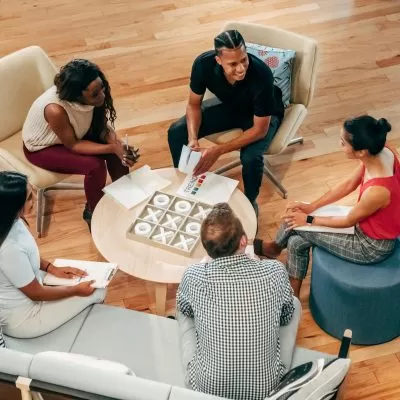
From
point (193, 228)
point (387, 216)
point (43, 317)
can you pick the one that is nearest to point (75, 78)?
point (193, 228)

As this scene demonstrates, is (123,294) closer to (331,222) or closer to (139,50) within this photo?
(331,222)

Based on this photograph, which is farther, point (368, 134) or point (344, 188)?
point (344, 188)

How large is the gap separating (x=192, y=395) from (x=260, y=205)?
2008 millimetres

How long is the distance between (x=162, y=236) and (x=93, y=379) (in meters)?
1.02

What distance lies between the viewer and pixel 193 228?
3.35 m

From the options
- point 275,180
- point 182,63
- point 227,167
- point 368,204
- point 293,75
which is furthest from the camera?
point 182,63

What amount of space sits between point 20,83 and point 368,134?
2044mm

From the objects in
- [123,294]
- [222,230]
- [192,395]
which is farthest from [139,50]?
[192,395]

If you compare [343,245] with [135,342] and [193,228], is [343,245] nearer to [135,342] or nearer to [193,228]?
[193,228]

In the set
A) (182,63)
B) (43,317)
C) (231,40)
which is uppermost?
(231,40)

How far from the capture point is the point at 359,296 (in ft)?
10.4

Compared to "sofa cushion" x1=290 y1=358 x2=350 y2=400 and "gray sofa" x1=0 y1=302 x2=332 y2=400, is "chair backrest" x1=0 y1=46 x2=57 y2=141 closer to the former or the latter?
"gray sofa" x1=0 y1=302 x2=332 y2=400

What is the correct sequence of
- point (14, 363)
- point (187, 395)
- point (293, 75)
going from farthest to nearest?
point (293, 75) → point (14, 363) → point (187, 395)

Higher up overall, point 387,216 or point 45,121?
point 45,121
